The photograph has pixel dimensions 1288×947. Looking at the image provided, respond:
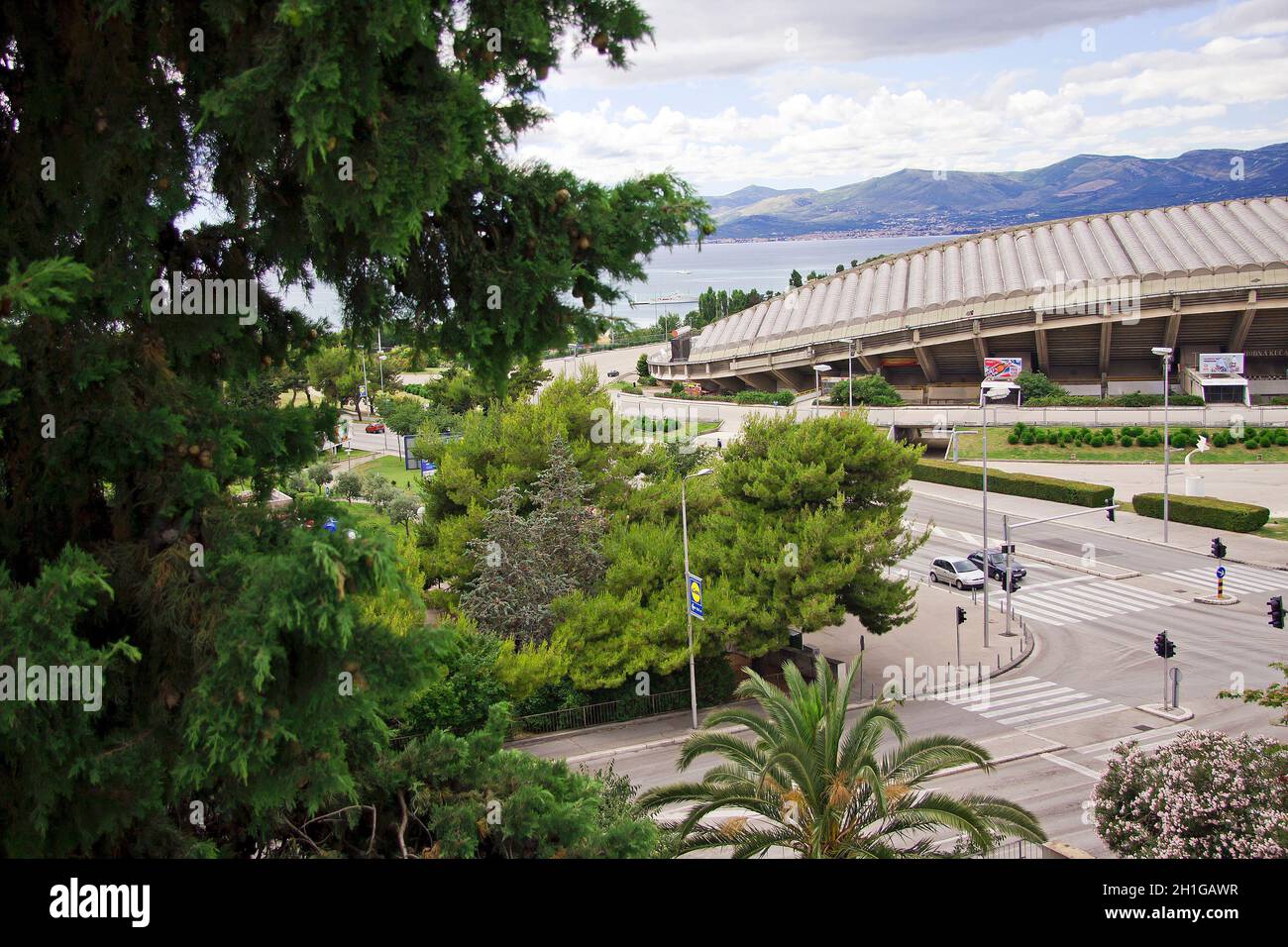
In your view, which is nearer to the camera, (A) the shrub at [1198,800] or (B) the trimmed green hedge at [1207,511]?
(A) the shrub at [1198,800]

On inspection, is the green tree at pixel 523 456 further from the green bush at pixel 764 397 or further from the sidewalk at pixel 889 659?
the green bush at pixel 764 397

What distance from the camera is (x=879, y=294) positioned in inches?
3462

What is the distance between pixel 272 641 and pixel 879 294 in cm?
8589

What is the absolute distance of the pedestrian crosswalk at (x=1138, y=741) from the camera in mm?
26656

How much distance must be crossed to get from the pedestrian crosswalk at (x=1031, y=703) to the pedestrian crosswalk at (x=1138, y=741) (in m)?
1.70

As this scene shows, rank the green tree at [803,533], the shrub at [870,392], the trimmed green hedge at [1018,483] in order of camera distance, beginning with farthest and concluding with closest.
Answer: the shrub at [870,392] < the trimmed green hedge at [1018,483] < the green tree at [803,533]

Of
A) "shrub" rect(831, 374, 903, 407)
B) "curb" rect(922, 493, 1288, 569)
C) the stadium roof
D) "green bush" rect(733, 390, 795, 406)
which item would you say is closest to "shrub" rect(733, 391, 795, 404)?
"green bush" rect(733, 390, 795, 406)

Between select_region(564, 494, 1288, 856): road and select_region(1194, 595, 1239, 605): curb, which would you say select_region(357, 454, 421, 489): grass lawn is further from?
select_region(1194, 595, 1239, 605): curb

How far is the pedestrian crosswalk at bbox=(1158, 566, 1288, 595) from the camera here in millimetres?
39656

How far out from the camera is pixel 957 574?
139 ft

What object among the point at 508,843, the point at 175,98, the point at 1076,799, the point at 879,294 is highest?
the point at 879,294

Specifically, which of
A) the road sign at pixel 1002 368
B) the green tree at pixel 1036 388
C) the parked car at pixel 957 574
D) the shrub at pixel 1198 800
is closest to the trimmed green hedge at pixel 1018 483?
the parked car at pixel 957 574

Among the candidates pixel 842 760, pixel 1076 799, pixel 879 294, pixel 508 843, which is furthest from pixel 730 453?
pixel 879 294
